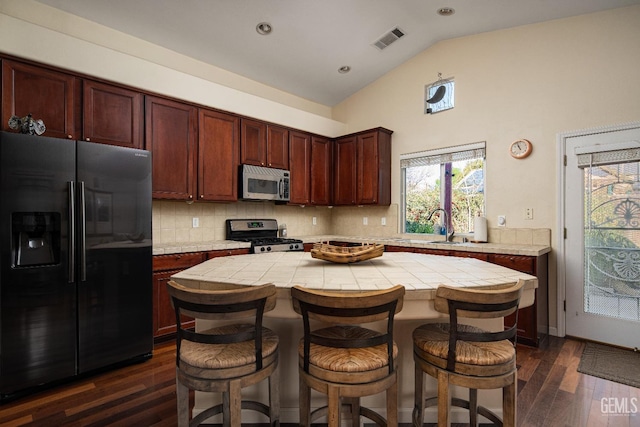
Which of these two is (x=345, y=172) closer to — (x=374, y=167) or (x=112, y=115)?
(x=374, y=167)

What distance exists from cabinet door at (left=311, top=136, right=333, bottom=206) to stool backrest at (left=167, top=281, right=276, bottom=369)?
3.44 metres

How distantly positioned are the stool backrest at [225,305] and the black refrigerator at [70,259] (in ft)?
4.67

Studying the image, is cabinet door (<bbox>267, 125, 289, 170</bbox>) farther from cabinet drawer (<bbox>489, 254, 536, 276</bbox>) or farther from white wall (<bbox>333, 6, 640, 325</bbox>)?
cabinet drawer (<bbox>489, 254, 536, 276</bbox>)

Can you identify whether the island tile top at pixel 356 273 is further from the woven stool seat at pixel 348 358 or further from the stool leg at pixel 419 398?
the stool leg at pixel 419 398

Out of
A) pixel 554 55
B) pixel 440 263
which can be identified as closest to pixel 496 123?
pixel 554 55

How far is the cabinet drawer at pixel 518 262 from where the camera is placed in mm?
3018

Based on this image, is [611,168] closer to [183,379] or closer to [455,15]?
[455,15]

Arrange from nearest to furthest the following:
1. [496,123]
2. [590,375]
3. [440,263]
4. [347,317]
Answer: [347,317], [440,263], [590,375], [496,123]

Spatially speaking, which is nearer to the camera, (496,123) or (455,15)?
(455,15)

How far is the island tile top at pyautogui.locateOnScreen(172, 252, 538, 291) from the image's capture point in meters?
1.50

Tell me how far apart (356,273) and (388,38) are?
3.30 metres

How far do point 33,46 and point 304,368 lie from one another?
3139mm

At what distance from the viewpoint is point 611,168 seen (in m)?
3.04

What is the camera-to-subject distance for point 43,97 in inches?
104
